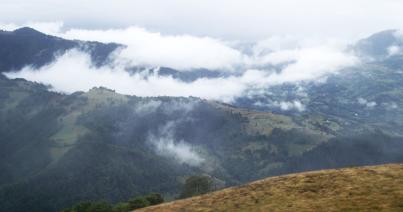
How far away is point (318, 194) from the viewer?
69.2m

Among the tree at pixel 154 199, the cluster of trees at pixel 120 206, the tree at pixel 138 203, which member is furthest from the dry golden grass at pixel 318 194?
the tree at pixel 154 199

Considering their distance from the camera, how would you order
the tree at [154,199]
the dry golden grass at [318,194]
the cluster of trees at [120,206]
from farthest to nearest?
the tree at [154,199]
the cluster of trees at [120,206]
the dry golden grass at [318,194]

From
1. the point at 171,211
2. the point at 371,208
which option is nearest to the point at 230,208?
the point at 171,211

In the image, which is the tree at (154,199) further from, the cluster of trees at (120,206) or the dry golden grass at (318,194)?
the dry golden grass at (318,194)

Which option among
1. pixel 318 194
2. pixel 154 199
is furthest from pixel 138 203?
pixel 318 194

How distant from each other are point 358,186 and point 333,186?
12.4 feet

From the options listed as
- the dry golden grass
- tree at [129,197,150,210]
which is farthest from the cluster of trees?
the dry golden grass

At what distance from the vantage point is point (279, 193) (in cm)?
7306

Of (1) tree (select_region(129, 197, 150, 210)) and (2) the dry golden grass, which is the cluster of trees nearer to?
(1) tree (select_region(129, 197, 150, 210))

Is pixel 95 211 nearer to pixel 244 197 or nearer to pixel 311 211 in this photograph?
pixel 244 197

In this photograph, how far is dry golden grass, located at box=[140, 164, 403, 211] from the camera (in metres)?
62.4

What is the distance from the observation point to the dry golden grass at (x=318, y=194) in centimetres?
6241

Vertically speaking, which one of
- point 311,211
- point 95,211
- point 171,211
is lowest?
point 95,211

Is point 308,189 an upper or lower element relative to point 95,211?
upper
